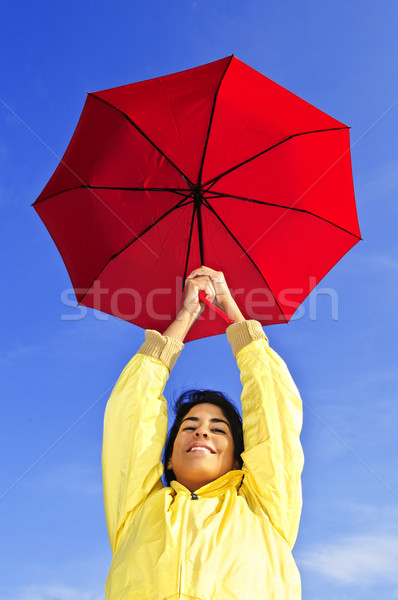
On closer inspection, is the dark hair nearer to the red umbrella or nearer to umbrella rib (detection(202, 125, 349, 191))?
the red umbrella

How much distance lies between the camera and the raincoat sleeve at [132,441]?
3.31m

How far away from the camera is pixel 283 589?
283cm

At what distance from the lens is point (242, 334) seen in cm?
385

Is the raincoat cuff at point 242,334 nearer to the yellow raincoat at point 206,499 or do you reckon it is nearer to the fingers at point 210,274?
the yellow raincoat at point 206,499

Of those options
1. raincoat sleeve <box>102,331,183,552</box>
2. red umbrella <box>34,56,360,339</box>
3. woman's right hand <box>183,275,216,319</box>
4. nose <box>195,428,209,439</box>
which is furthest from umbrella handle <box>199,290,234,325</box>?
nose <box>195,428,209,439</box>

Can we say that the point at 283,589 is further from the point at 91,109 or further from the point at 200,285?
the point at 91,109

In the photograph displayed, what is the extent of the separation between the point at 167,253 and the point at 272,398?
6.35 feet

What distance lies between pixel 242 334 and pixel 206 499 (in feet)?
3.89

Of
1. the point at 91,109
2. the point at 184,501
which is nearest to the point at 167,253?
the point at 91,109

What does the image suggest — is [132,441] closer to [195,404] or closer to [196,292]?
[195,404]

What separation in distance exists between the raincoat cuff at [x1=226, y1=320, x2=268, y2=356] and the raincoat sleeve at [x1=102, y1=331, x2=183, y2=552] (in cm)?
57

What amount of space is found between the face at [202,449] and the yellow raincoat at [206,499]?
130 mm

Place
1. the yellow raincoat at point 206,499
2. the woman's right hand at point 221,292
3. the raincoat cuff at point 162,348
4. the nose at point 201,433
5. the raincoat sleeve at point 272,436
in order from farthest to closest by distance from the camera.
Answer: the woman's right hand at point 221,292
the raincoat cuff at point 162,348
the nose at point 201,433
the raincoat sleeve at point 272,436
the yellow raincoat at point 206,499

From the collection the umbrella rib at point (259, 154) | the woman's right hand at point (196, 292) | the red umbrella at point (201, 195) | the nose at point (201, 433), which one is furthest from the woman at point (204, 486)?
the umbrella rib at point (259, 154)
